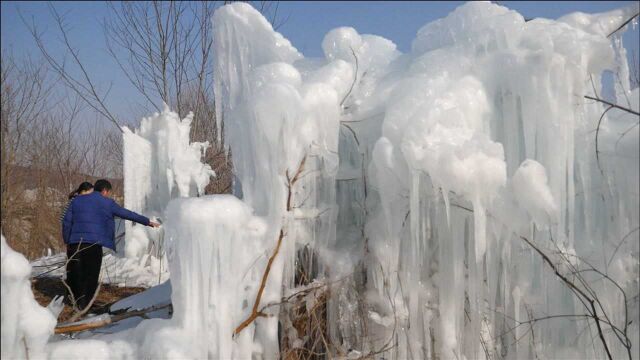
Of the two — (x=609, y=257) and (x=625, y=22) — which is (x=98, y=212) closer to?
(x=609, y=257)

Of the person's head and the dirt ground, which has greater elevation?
the person's head

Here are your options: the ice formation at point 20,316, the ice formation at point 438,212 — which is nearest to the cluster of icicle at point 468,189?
the ice formation at point 438,212

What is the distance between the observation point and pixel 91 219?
473 cm

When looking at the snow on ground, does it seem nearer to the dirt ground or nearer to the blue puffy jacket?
the dirt ground

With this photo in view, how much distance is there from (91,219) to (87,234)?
143mm

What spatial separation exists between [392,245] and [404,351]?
2.27ft

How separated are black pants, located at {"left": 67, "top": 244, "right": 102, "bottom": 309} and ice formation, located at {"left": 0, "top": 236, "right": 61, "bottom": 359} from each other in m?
2.34

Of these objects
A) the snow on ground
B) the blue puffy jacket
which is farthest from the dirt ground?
the blue puffy jacket

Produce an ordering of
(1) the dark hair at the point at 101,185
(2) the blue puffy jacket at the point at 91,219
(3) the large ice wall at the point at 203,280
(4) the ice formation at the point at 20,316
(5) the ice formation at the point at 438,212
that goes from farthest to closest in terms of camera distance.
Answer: (1) the dark hair at the point at 101,185 < (2) the blue puffy jacket at the point at 91,219 < (5) the ice formation at the point at 438,212 < (3) the large ice wall at the point at 203,280 < (4) the ice formation at the point at 20,316

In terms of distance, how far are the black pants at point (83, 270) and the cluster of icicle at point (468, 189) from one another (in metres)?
2.23

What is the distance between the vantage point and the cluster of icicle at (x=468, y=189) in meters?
3.03

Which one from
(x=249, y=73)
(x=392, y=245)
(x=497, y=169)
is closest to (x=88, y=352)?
(x=392, y=245)

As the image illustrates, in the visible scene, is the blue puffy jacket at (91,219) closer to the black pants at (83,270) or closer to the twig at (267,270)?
the black pants at (83,270)

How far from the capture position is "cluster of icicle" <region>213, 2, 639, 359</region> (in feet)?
9.95
